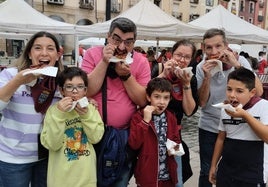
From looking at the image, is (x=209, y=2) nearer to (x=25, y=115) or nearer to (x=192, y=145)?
(x=192, y=145)

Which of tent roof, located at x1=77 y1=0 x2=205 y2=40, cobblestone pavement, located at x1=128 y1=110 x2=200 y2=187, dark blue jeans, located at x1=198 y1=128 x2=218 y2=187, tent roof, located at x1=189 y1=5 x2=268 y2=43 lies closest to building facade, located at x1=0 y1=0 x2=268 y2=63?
tent roof, located at x1=189 y1=5 x2=268 y2=43

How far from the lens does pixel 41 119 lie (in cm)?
212

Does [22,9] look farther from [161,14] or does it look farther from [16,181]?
[16,181]

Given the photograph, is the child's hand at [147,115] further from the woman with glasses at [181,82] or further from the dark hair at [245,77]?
the dark hair at [245,77]

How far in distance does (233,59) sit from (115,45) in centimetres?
104

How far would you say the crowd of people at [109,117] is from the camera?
2072mm

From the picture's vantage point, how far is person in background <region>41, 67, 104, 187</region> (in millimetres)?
2041

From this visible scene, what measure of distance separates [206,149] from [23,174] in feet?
5.41

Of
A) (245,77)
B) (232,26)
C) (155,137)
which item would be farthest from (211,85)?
(232,26)

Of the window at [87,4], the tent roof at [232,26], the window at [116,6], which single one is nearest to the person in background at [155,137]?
the tent roof at [232,26]

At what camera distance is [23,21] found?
717cm

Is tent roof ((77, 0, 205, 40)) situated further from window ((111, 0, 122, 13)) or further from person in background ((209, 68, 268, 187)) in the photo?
window ((111, 0, 122, 13))

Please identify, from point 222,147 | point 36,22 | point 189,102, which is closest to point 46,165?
point 189,102

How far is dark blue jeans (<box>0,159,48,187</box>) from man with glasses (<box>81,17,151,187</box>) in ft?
1.67
